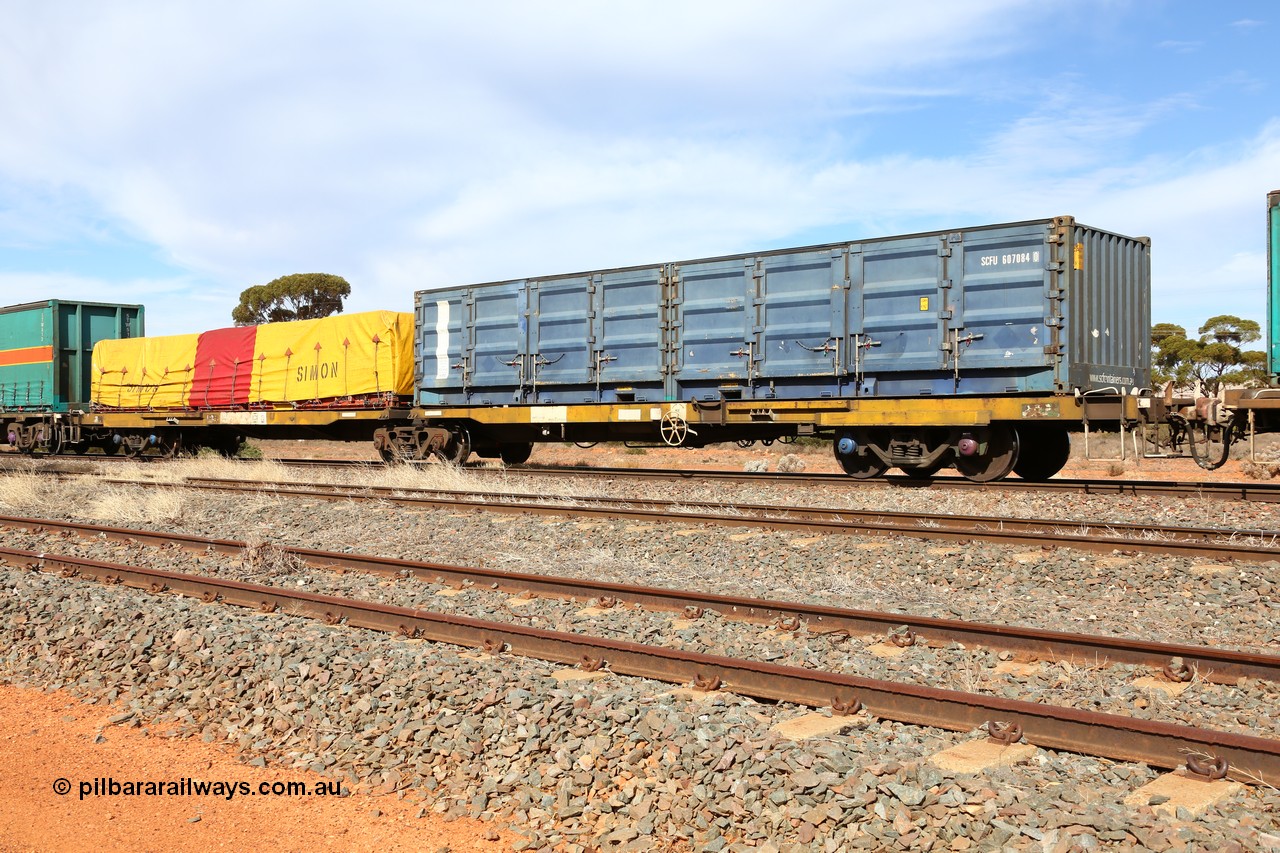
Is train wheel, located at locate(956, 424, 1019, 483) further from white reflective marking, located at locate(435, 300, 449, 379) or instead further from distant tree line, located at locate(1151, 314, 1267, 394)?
distant tree line, located at locate(1151, 314, 1267, 394)

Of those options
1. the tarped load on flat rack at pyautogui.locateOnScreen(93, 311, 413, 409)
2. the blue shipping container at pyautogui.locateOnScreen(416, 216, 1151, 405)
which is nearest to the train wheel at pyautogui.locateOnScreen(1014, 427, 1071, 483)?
the blue shipping container at pyautogui.locateOnScreen(416, 216, 1151, 405)

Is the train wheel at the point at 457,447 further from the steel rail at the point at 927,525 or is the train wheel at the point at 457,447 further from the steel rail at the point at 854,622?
the steel rail at the point at 854,622

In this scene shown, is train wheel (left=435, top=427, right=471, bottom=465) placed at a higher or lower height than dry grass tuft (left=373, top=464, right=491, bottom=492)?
higher

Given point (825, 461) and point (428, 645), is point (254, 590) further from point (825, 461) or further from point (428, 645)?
point (825, 461)

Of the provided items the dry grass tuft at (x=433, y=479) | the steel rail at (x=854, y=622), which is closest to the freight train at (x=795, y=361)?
the dry grass tuft at (x=433, y=479)

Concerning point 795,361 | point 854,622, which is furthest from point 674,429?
point 854,622

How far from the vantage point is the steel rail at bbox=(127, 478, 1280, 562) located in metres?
8.29

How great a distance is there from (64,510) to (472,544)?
22.8ft

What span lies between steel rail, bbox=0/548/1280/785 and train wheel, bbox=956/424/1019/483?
9.15m

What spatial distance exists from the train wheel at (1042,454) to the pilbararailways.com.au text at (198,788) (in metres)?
11.7

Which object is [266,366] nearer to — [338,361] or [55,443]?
[338,361]

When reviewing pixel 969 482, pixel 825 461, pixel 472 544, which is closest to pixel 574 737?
pixel 472 544

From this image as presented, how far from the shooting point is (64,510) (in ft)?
43.8

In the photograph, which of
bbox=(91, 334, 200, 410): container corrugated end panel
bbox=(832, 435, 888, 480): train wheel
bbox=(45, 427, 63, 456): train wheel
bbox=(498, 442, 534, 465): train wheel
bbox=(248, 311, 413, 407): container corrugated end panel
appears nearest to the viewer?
bbox=(832, 435, 888, 480): train wheel
